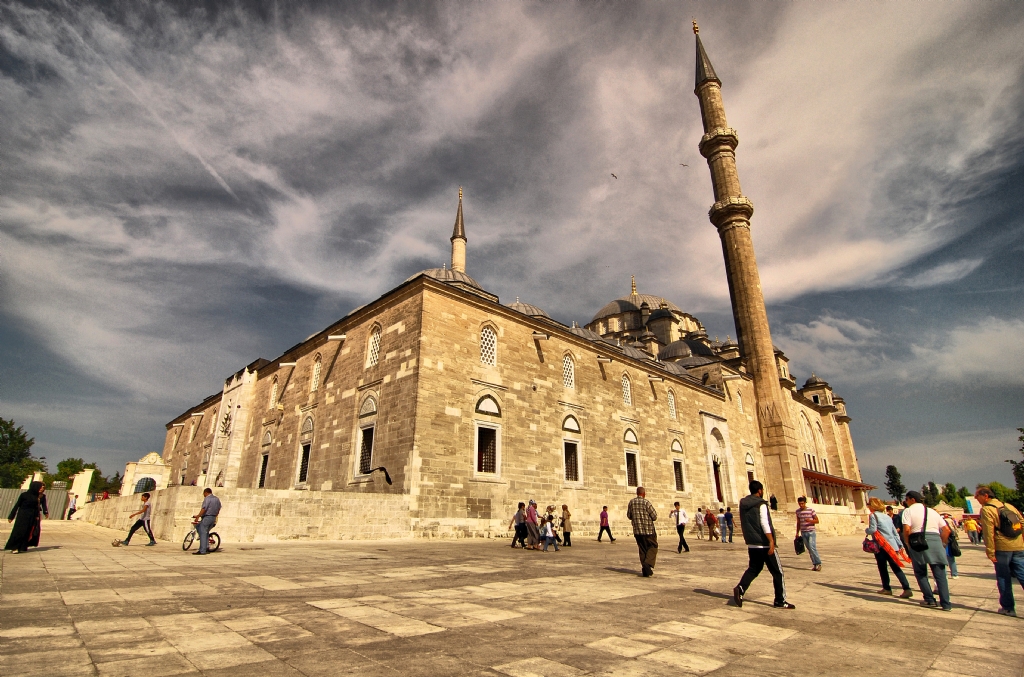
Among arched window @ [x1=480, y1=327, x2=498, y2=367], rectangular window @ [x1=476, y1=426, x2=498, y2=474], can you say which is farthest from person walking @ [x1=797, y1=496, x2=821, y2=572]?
arched window @ [x1=480, y1=327, x2=498, y2=367]

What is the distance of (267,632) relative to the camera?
11.2 ft

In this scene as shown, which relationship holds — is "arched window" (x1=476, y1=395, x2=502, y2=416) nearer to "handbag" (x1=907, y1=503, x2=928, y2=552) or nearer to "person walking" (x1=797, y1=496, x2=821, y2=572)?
"person walking" (x1=797, y1=496, x2=821, y2=572)

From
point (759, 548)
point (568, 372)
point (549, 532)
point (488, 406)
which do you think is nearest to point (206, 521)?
point (549, 532)

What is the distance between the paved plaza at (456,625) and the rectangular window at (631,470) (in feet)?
44.3

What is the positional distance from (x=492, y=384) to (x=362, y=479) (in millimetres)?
4955

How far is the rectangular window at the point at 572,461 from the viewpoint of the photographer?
1795 centimetres

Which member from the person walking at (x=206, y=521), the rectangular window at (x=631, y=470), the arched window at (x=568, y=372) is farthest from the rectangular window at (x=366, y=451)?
the rectangular window at (x=631, y=470)

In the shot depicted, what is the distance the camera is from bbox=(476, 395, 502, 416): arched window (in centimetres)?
1580

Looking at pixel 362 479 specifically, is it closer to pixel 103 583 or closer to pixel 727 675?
pixel 103 583

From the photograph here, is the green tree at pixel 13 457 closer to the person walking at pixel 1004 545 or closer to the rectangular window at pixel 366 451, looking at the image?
the rectangular window at pixel 366 451

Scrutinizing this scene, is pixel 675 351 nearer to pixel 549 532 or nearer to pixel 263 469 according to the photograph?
pixel 549 532

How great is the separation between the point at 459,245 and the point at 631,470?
12853 millimetres

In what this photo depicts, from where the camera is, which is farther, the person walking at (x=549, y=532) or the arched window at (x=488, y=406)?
the arched window at (x=488, y=406)

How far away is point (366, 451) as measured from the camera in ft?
51.9
